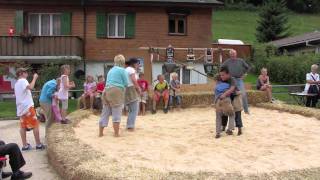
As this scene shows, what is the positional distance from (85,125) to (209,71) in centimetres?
1619

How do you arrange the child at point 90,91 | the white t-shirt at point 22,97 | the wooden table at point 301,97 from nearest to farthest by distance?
1. the white t-shirt at point 22,97
2. the child at point 90,91
3. the wooden table at point 301,97

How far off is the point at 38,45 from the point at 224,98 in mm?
19048

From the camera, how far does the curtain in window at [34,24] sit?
30.2m

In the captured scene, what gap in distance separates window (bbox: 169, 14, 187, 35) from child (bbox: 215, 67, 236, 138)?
62.0 ft

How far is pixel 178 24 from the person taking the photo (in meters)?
31.3

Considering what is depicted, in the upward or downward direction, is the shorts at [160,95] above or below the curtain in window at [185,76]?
below

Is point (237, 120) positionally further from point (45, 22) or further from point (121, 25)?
point (45, 22)

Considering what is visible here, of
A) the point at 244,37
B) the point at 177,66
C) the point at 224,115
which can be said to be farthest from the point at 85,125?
the point at 244,37

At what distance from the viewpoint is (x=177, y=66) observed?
24.8 meters

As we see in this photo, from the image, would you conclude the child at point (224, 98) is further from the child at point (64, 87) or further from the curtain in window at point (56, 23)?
the curtain in window at point (56, 23)

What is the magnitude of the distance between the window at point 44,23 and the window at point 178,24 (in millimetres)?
A: 5960

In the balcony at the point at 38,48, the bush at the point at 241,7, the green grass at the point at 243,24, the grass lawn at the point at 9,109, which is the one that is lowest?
the grass lawn at the point at 9,109

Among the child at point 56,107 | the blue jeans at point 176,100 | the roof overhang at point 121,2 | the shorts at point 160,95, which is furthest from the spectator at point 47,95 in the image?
the roof overhang at point 121,2

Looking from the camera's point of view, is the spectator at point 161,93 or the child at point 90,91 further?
the spectator at point 161,93
